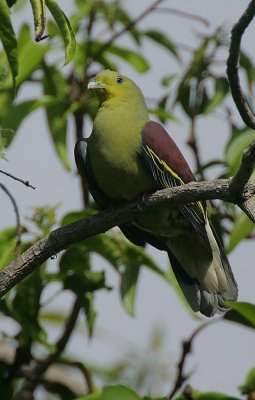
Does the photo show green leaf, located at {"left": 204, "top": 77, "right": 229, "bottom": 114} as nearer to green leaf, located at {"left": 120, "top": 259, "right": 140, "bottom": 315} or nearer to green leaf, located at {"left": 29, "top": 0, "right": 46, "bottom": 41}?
green leaf, located at {"left": 120, "top": 259, "right": 140, "bottom": 315}

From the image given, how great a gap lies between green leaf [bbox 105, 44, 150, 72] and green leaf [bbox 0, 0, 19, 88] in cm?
259

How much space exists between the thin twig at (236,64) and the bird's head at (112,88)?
212 cm

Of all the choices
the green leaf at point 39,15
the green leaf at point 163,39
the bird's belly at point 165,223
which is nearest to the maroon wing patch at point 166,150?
the bird's belly at point 165,223

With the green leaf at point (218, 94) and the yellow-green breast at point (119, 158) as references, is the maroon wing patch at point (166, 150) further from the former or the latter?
the green leaf at point (218, 94)

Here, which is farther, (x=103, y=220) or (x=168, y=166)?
(x=168, y=166)

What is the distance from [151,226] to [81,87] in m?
1.17

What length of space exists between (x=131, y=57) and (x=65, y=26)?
105 inches

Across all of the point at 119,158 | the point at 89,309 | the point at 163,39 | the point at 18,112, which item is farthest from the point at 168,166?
the point at 163,39

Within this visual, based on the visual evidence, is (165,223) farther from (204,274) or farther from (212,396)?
(212,396)

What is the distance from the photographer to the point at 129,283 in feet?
16.6

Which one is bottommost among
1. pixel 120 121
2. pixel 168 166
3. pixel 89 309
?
pixel 89 309

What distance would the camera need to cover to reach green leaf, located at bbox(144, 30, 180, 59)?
605 centimetres

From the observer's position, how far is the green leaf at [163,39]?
605cm

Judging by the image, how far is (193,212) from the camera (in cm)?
486
